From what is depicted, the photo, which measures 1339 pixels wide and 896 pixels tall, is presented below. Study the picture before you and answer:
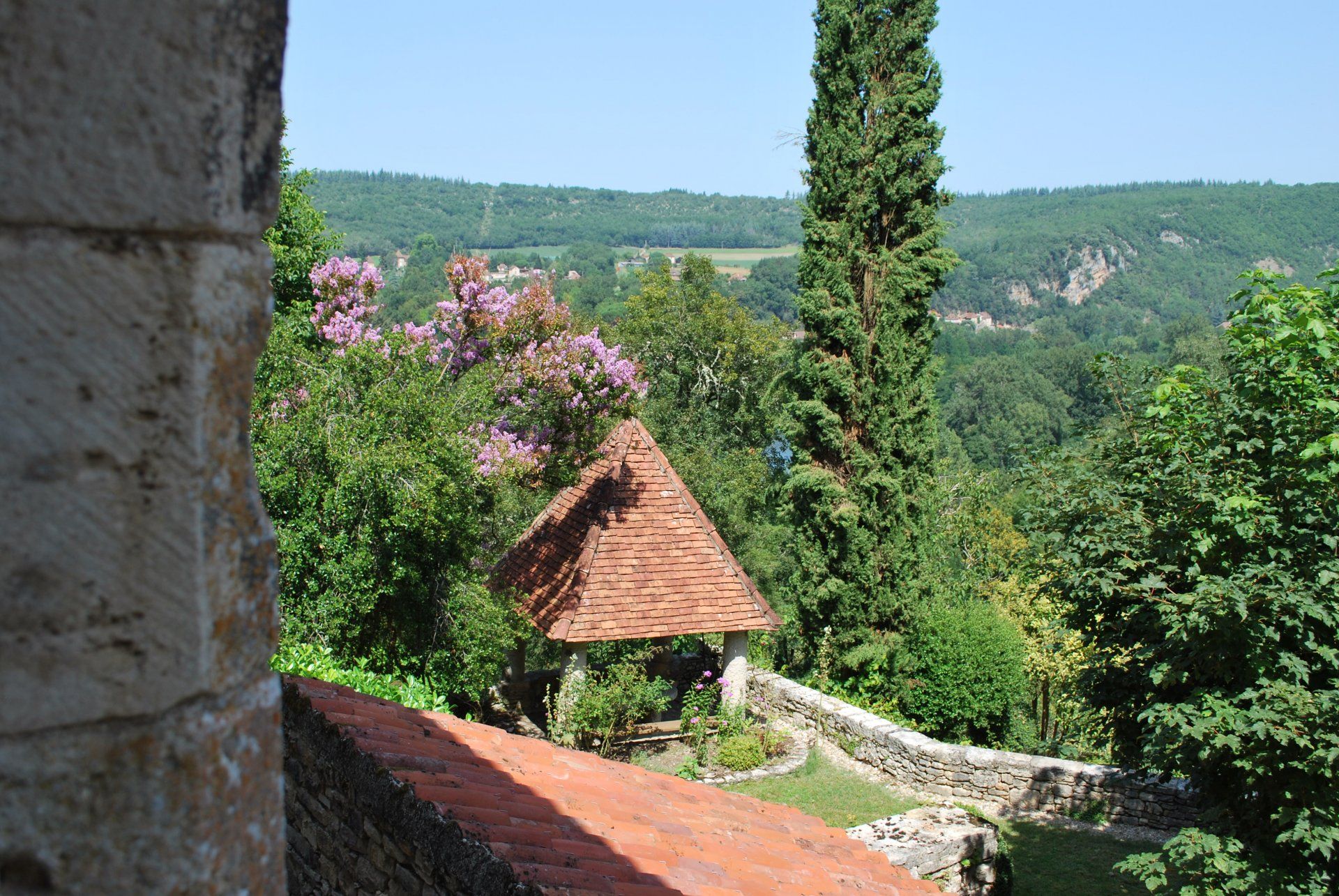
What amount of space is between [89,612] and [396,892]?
3195 millimetres

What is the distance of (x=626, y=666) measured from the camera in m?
13.4

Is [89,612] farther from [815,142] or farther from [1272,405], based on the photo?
[815,142]

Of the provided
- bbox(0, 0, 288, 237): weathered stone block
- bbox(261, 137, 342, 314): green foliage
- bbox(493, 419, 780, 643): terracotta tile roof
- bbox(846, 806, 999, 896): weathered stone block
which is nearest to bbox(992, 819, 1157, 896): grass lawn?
bbox(846, 806, 999, 896): weathered stone block

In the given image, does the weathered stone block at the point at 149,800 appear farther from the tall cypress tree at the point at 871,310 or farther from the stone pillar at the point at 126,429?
the tall cypress tree at the point at 871,310

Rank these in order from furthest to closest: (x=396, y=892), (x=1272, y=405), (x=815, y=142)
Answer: (x=815, y=142), (x=1272, y=405), (x=396, y=892)

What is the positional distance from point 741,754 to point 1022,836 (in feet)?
12.2

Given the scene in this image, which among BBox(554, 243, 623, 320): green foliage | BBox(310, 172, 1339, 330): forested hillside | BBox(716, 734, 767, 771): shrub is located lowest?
BBox(716, 734, 767, 771): shrub

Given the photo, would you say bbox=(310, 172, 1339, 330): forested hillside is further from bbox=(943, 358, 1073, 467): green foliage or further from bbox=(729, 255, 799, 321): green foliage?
bbox=(943, 358, 1073, 467): green foliage

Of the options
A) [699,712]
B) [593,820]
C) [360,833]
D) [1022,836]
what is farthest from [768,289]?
[360,833]

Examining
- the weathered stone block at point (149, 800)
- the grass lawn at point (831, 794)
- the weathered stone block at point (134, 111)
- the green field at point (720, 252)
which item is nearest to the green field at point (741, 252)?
the green field at point (720, 252)

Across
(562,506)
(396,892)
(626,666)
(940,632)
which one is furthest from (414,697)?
(940,632)

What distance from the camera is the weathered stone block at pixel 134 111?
1104mm

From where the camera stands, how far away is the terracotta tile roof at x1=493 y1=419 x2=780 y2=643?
521 inches

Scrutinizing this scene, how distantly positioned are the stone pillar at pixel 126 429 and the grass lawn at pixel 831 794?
11.4 metres
